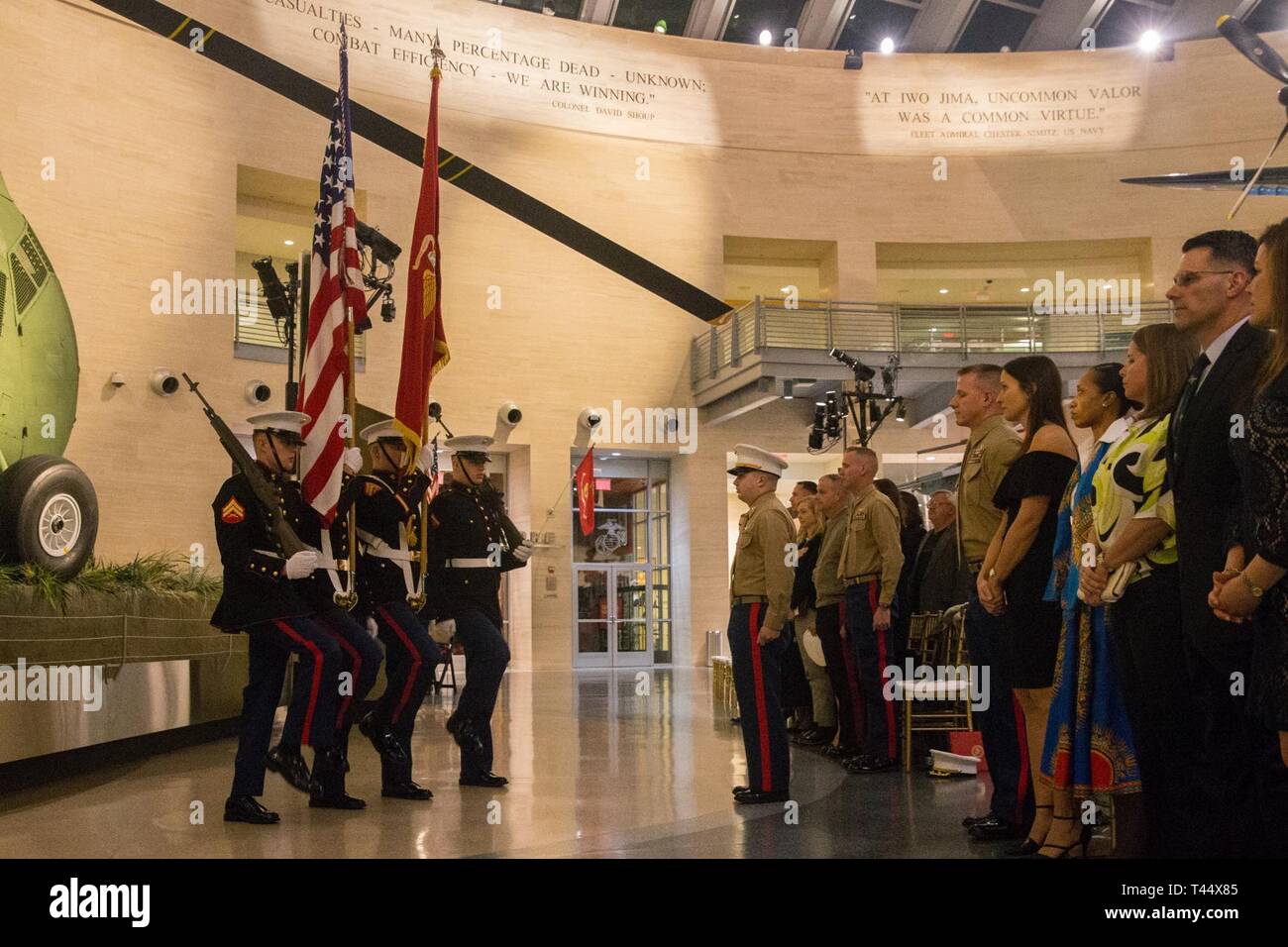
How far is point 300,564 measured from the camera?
5.04 m

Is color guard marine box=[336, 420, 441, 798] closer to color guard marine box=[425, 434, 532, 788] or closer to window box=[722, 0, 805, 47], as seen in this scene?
color guard marine box=[425, 434, 532, 788]

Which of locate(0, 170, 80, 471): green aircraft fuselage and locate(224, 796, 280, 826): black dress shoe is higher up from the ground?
locate(0, 170, 80, 471): green aircraft fuselage

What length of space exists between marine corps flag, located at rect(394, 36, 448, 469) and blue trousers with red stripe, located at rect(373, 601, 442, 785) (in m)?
0.84

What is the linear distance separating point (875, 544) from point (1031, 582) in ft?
8.19

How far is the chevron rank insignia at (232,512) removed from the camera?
16.8 ft

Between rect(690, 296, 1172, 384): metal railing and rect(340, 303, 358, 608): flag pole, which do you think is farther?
rect(690, 296, 1172, 384): metal railing

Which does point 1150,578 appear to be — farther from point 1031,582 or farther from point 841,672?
point 841,672

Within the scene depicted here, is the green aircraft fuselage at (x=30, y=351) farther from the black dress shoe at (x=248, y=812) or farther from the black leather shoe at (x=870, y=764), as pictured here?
the black leather shoe at (x=870, y=764)

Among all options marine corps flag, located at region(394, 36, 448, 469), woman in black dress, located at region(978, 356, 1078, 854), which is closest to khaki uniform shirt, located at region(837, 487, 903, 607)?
woman in black dress, located at region(978, 356, 1078, 854)

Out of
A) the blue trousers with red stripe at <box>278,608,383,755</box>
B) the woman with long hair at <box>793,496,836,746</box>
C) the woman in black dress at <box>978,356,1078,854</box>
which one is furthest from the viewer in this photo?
the woman with long hair at <box>793,496,836,746</box>

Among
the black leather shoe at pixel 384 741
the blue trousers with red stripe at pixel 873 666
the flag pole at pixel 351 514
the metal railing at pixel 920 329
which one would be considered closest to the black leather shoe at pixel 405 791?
the black leather shoe at pixel 384 741

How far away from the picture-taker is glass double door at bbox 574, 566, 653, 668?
2212 centimetres

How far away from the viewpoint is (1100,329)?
19.5 meters
